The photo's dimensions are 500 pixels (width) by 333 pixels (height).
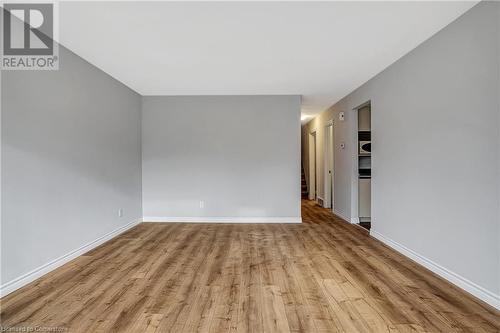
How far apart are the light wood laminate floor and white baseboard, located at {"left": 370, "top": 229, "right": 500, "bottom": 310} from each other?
0.08m

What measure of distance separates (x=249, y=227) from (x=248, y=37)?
10.1 ft

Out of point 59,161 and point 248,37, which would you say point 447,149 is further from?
A: point 59,161

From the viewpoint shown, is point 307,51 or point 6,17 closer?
point 6,17

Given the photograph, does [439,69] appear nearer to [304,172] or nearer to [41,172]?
[41,172]

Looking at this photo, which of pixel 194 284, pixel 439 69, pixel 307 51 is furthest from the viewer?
pixel 307 51

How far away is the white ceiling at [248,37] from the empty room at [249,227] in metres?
0.02

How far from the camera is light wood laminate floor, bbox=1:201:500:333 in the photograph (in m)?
1.74

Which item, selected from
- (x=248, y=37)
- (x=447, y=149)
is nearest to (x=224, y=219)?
(x=248, y=37)

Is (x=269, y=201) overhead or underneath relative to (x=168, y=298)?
overhead

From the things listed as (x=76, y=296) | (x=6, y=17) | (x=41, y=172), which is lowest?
(x=76, y=296)

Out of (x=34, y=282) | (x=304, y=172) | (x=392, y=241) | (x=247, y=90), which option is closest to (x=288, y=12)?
(x=247, y=90)

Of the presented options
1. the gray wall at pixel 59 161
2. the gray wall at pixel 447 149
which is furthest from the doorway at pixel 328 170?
the gray wall at pixel 59 161

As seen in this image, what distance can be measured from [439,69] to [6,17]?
412 cm

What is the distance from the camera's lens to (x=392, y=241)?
10.8 feet
